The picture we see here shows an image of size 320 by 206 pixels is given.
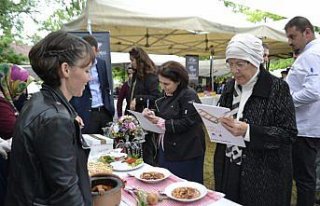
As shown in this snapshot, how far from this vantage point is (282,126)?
1724 millimetres

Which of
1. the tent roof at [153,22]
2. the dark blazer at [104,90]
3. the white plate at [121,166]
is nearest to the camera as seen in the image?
the white plate at [121,166]

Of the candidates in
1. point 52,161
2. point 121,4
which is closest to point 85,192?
point 52,161

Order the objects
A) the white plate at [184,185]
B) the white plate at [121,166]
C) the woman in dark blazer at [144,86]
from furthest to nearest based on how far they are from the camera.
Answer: the woman in dark blazer at [144,86], the white plate at [121,166], the white plate at [184,185]

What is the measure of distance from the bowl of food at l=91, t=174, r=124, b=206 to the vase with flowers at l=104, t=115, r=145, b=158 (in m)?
0.98

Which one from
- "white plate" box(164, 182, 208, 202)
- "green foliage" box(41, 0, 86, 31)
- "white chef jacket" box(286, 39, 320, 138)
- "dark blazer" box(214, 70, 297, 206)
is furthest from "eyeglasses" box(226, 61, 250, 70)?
"green foliage" box(41, 0, 86, 31)

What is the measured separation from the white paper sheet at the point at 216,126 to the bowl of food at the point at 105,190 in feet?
2.06

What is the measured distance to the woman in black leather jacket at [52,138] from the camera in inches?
37.6

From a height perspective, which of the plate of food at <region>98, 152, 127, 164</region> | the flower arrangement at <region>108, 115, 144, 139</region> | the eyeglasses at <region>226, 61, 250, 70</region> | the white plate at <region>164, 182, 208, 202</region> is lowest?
the plate of food at <region>98, 152, 127, 164</region>

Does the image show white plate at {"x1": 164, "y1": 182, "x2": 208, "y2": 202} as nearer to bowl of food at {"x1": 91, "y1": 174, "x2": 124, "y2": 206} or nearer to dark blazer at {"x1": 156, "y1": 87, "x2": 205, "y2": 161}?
bowl of food at {"x1": 91, "y1": 174, "x2": 124, "y2": 206}

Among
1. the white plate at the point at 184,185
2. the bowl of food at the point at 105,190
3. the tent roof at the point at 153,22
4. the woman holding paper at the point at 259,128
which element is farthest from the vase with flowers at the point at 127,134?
the tent roof at the point at 153,22

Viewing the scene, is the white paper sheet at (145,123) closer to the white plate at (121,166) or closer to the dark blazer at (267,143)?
the white plate at (121,166)

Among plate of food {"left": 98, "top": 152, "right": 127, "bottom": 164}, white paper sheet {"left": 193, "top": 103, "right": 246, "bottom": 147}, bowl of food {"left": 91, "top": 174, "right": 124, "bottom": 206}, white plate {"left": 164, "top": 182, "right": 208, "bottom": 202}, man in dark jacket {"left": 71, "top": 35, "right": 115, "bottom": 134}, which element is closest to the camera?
bowl of food {"left": 91, "top": 174, "right": 124, "bottom": 206}

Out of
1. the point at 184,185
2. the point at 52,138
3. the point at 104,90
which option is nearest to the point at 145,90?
the point at 104,90

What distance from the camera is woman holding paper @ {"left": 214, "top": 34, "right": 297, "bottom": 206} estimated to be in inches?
67.0
